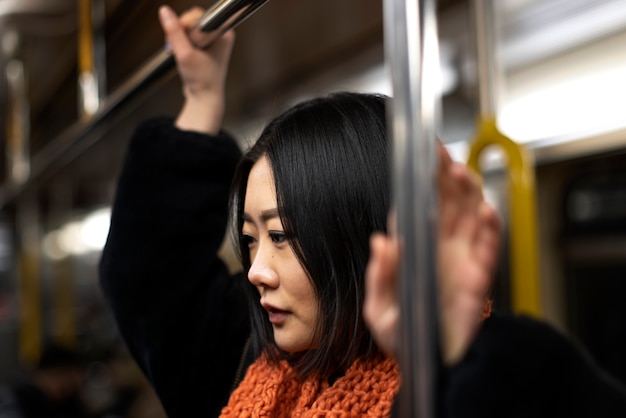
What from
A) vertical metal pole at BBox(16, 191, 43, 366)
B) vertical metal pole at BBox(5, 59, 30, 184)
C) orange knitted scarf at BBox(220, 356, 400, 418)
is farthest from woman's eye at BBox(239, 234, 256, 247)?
vertical metal pole at BBox(16, 191, 43, 366)

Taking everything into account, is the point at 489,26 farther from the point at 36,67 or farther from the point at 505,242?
the point at 36,67

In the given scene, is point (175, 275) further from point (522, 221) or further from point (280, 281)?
point (522, 221)

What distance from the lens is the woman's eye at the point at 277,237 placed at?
73 cm

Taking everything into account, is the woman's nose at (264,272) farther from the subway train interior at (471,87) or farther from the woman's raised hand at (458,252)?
the subway train interior at (471,87)

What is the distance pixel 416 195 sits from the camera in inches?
16.9

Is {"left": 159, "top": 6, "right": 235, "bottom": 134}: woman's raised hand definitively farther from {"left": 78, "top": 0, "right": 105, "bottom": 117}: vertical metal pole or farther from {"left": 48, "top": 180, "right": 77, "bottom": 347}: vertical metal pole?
{"left": 48, "top": 180, "right": 77, "bottom": 347}: vertical metal pole

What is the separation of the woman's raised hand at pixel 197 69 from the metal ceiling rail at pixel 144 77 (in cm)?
2

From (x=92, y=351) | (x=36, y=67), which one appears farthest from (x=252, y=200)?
(x=92, y=351)

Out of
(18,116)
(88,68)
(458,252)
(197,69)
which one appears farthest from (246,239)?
(18,116)

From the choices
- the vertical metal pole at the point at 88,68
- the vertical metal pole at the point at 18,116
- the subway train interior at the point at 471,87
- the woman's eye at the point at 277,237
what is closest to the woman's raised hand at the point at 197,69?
the subway train interior at the point at 471,87

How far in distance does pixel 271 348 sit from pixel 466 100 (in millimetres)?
1874

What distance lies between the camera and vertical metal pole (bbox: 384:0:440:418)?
43cm

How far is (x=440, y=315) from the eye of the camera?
1.42 ft

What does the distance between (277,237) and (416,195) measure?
0.32 m
